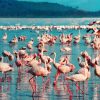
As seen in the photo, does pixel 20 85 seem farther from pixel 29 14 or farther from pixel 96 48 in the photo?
pixel 29 14

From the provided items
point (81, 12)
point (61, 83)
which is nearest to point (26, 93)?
point (61, 83)

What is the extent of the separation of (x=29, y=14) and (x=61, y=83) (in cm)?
14650

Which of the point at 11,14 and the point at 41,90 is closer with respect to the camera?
the point at 41,90

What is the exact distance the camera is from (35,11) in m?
170

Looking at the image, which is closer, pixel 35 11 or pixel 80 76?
pixel 80 76

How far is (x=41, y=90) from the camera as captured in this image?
15.2 metres

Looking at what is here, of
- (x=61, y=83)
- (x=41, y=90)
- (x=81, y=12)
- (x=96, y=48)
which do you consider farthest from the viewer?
(x=81, y=12)

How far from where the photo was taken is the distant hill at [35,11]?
524 ft

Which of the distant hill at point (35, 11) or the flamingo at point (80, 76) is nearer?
the flamingo at point (80, 76)

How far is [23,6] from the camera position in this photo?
592 ft

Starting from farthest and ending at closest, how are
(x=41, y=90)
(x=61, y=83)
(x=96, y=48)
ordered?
1. (x=96, y=48)
2. (x=61, y=83)
3. (x=41, y=90)

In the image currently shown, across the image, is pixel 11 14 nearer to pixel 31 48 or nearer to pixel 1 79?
pixel 31 48

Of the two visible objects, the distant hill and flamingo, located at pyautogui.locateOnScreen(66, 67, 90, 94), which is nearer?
flamingo, located at pyautogui.locateOnScreen(66, 67, 90, 94)

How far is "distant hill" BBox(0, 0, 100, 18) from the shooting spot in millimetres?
159750
